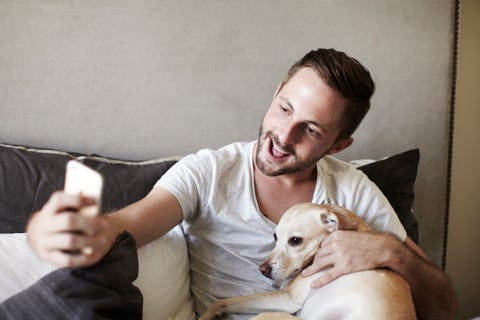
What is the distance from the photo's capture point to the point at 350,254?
1.20 metres

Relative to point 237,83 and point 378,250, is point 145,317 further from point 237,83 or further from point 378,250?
point 237,83

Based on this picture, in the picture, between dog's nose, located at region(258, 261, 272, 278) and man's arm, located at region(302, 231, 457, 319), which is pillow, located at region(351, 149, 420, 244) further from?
dog's nose, located at region(258, 261, 272, 278)

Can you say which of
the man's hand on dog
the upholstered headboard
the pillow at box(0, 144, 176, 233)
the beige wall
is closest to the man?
the man's hand on dog

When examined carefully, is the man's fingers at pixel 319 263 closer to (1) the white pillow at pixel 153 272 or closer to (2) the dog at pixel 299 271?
(2) the dog at pixel 299 271

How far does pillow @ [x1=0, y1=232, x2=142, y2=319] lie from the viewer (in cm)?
88

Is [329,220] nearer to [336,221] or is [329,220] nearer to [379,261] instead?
[336,221]

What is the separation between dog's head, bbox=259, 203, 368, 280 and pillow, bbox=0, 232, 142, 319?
42cm

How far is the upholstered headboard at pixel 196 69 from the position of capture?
1.64m

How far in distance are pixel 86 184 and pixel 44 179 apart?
0.86 metres

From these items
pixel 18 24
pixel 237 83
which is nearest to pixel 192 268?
pixel 237 83

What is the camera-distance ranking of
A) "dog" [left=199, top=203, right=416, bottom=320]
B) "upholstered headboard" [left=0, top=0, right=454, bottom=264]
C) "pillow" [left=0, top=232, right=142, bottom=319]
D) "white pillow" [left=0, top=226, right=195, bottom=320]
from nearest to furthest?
1. "pillow" [left=0, top=232, right=142, bottom=319]
2. "white pillow" [left=0, top=226, right=195, bottom=320]
3. "dog" [left=199, top=203, right=416, bottom=320]
4. "upholstered headboard" [left=0, top=0, right=454, bottom=264]

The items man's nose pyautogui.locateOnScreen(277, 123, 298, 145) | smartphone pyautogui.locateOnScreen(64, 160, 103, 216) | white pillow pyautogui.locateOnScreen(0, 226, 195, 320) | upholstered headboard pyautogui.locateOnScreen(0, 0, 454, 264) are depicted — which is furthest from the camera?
upholstered headboard pyautogui.locateOnScreen(0, 0, 454, 264)

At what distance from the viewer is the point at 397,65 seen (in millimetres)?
1877

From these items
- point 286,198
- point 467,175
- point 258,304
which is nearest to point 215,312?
point 258,304
